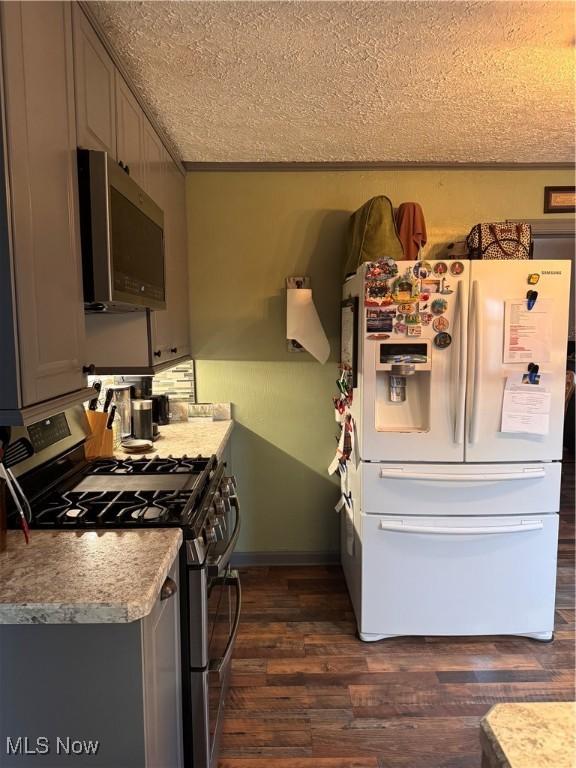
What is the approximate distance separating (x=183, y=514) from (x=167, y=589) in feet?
0.87

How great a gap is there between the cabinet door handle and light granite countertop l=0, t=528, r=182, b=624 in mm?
45

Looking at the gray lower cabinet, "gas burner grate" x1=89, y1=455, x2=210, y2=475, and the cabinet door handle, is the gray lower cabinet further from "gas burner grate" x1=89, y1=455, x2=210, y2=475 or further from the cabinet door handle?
"gas burner grate" x1=89, y1=455, x2=210, y2=475

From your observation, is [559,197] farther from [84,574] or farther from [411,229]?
[84,574]

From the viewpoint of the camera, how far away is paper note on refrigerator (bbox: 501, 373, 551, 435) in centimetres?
237

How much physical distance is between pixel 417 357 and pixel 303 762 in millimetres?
1639

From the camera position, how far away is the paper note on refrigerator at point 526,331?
7.63 feet

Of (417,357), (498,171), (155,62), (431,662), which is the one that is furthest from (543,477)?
(155,62)

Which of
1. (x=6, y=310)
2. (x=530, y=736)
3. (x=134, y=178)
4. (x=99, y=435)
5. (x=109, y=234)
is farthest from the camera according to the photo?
(x=99, y=435)

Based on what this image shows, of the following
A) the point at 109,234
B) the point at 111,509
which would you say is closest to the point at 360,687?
the point at 111,509

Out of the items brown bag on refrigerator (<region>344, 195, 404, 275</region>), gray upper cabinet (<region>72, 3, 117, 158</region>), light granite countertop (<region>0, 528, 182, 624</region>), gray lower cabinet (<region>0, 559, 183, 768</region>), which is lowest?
gray lower cabinet (<region>0, 559, 183, 768</region>)

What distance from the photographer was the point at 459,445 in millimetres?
2404

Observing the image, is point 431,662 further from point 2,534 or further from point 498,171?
point 498,171

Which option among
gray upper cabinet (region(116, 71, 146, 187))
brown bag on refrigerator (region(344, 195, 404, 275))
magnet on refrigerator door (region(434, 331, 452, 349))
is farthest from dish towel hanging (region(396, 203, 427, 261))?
gray upper cabinet (region(116, 71, 146, 187))

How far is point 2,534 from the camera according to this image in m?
1.33
